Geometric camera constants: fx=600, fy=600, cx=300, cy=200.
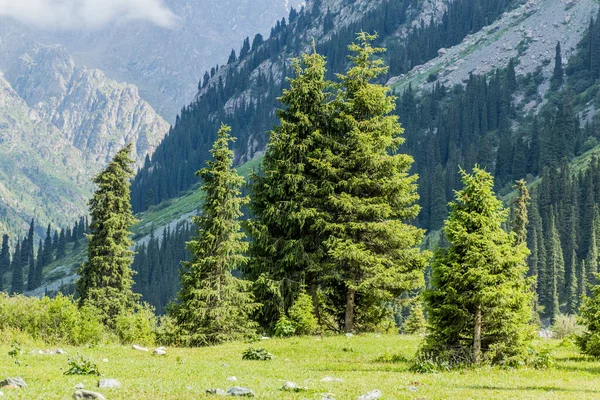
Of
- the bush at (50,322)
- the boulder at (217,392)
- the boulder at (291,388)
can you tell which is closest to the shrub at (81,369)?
the boulder at (217,392)

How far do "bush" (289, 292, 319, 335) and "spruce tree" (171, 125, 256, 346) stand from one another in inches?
91.2

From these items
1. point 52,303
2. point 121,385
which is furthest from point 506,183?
point 121,385

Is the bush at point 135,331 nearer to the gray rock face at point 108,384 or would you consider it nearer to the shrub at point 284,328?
the shrub at point 284,328

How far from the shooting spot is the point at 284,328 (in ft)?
99.7

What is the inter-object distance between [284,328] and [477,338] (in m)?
12.3

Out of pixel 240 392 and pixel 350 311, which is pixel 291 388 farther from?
pixel 350 311

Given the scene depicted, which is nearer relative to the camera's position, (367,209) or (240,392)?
(240,392)

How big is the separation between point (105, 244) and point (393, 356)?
1432 inches

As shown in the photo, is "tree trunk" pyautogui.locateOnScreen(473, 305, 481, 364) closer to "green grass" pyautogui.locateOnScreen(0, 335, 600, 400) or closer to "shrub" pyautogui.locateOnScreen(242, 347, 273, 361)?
"green grass" pyautogui.locateOnScreen(0, 335, 600, 400)

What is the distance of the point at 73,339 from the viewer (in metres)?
30.8

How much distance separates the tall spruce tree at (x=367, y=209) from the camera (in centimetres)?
3216

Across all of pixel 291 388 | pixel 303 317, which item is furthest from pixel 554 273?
pixel 291 388

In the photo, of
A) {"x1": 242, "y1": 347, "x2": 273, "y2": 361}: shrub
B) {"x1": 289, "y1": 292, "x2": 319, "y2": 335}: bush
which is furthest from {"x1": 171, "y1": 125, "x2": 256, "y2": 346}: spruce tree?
{"x1": 242, "y1": 347, "x2": 273, "y2": 361}: shrub

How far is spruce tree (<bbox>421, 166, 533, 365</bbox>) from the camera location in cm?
2008
